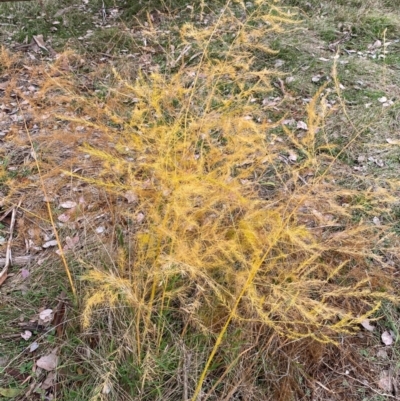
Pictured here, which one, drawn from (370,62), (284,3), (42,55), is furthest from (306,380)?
(284,3)

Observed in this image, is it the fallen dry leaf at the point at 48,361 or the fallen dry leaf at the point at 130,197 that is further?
the fallen dry leaf at the point at 130,197

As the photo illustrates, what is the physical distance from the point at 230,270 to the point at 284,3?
387cm

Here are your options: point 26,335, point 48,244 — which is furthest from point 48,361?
point 48,244

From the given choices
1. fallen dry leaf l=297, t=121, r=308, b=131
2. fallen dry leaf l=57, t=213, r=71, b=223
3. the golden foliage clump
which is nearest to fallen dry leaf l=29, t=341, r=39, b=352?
the golden foliage clump

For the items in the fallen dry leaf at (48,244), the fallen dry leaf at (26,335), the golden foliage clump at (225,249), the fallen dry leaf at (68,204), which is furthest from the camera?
the fallen dry leaf at (68,204)

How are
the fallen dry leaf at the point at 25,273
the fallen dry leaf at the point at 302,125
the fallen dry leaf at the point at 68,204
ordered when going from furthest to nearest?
1. the fallen dry leaf at the point at 302,125
2. the fallen dry leaf at the point at 68,204
3. the fallen dry leaf at the point at 25,273

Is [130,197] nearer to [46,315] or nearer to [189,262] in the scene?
[46,315]

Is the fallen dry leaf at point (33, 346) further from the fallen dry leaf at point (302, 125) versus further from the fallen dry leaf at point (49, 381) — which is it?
the fallen dry leaf at point (302, 125)

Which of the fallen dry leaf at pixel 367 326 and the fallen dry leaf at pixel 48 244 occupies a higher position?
Result: the fallen dry leaf at pixel 367 326

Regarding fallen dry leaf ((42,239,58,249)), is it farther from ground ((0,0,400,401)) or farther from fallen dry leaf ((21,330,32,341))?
fallen dry leaf ((21,330,32,341))

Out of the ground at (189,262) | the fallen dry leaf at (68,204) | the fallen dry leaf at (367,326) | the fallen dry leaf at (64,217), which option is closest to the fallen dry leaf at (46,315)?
the ground at (189,262)

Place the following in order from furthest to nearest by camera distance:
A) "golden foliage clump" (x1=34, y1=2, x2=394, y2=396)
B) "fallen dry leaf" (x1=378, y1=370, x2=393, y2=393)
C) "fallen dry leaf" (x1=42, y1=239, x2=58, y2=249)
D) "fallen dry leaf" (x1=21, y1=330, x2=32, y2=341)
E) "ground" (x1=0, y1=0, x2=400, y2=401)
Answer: "fallen dry leaf" (x1=42, y1=239, x2=58, y2=249) → "fallen dry leaf" (x1=21, y1=330, x2=32, y2=341) → "fallen dry leaf" (x1=378, y1=370, x2=393, y2=393) → "ground" (x1=0, y1=0, x2=400, y2=401) → "golden foliage clump" (x1=34, y1=2, x2=394, y2=396)

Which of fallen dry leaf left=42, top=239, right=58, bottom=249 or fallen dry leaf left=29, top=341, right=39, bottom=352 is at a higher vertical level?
fallen dry leaf left=42, top=239, right=58, bottom=249

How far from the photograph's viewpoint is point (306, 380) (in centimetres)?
189
